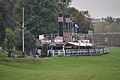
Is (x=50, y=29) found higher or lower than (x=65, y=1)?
lower

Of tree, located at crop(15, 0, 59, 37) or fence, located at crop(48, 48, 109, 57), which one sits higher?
tree, located at crop(15, 0, 59, 37)

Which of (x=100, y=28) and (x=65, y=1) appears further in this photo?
(x=100, y=28)

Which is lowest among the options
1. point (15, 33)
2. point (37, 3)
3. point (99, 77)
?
point (99, 77)

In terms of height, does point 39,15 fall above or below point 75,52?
above

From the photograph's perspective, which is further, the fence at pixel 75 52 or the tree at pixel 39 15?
the tree at pixel 39 15

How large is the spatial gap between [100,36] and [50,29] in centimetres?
5352

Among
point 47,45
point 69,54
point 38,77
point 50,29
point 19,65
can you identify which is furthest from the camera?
point 50,29

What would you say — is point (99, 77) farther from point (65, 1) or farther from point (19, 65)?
point (65, 1)

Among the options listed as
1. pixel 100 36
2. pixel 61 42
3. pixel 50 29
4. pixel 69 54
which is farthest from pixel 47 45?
pixel 100 36

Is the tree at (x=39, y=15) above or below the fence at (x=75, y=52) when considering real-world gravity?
above

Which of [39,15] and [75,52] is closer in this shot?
[75,52]

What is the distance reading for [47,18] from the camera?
70.0m

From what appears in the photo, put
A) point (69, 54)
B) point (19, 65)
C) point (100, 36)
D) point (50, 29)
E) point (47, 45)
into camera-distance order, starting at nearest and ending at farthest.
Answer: point (19, 65) < point (69, 54) < point (47, 45) < point (50, 29) < point (100, 36)

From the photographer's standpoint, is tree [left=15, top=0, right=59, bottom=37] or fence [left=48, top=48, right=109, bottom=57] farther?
tree [left=15, top=0, right=59, bottom=37]
